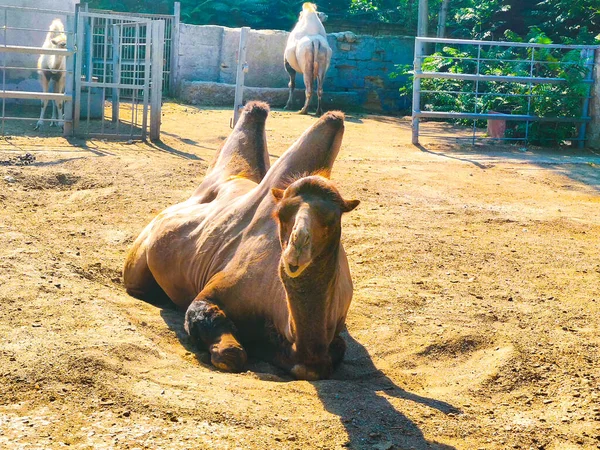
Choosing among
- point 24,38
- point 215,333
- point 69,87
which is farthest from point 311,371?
point 24,38

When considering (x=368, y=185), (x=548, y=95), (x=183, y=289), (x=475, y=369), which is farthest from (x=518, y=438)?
(x=548, y=95)

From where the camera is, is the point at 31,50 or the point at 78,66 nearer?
the point at 31,50

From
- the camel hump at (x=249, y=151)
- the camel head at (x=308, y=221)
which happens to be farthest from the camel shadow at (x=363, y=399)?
the camel hump at (x=249, y=151)

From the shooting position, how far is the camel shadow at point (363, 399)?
11.0 ft

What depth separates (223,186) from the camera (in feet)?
18.7

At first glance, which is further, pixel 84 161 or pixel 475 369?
pixel 84 161

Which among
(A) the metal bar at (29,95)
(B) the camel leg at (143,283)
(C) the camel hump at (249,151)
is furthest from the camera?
(A) the metal bar at (29,95)

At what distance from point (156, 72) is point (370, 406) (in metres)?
9.78

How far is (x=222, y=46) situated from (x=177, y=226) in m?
16.3

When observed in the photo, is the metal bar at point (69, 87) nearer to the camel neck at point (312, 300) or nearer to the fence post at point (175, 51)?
the fence post at point (175, 51)

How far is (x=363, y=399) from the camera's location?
377 centimetres

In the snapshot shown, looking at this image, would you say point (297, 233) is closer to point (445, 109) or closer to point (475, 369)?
point (475, 369)

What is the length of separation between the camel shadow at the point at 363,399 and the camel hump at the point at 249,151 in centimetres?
137

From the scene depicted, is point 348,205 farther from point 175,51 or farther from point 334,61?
point 334,61
